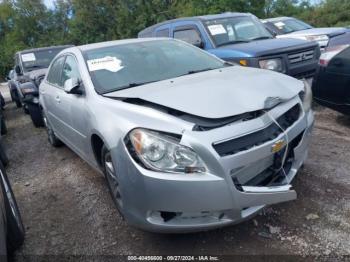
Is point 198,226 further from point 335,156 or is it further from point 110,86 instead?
point 335,156

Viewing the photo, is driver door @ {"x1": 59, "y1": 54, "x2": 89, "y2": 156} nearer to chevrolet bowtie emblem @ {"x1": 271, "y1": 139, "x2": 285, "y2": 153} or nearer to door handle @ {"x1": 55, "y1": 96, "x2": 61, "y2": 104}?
door handle @ {"x1": 55, "y1": 96, "x2": 61, "y2": 104}

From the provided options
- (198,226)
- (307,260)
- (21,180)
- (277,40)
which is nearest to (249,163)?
(198,226)

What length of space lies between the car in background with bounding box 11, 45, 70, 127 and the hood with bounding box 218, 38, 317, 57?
4.28m

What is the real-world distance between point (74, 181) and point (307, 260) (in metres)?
3.01

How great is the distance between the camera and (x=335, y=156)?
168 inches

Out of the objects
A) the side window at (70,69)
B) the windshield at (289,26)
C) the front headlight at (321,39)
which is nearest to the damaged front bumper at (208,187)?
the side window at (70,69)

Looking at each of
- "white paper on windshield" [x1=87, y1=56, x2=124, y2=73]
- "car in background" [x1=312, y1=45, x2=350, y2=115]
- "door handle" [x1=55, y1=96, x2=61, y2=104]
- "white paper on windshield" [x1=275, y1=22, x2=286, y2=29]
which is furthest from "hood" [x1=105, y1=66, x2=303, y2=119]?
"white paper on windshield" [x1=275, y1=22, x2=286, y2=29]

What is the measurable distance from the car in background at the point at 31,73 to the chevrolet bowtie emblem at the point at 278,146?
6336 mm

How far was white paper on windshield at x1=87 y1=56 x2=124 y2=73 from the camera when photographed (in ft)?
12.4

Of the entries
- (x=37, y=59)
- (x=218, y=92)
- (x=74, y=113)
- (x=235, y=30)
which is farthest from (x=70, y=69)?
(x=37, y=59)

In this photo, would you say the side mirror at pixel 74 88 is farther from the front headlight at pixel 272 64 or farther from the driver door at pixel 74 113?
the front headlight at pixel 272 64

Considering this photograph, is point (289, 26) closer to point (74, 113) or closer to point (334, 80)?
point (334, 80)

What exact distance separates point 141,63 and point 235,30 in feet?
12.3

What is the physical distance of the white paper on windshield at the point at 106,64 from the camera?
3.78m
